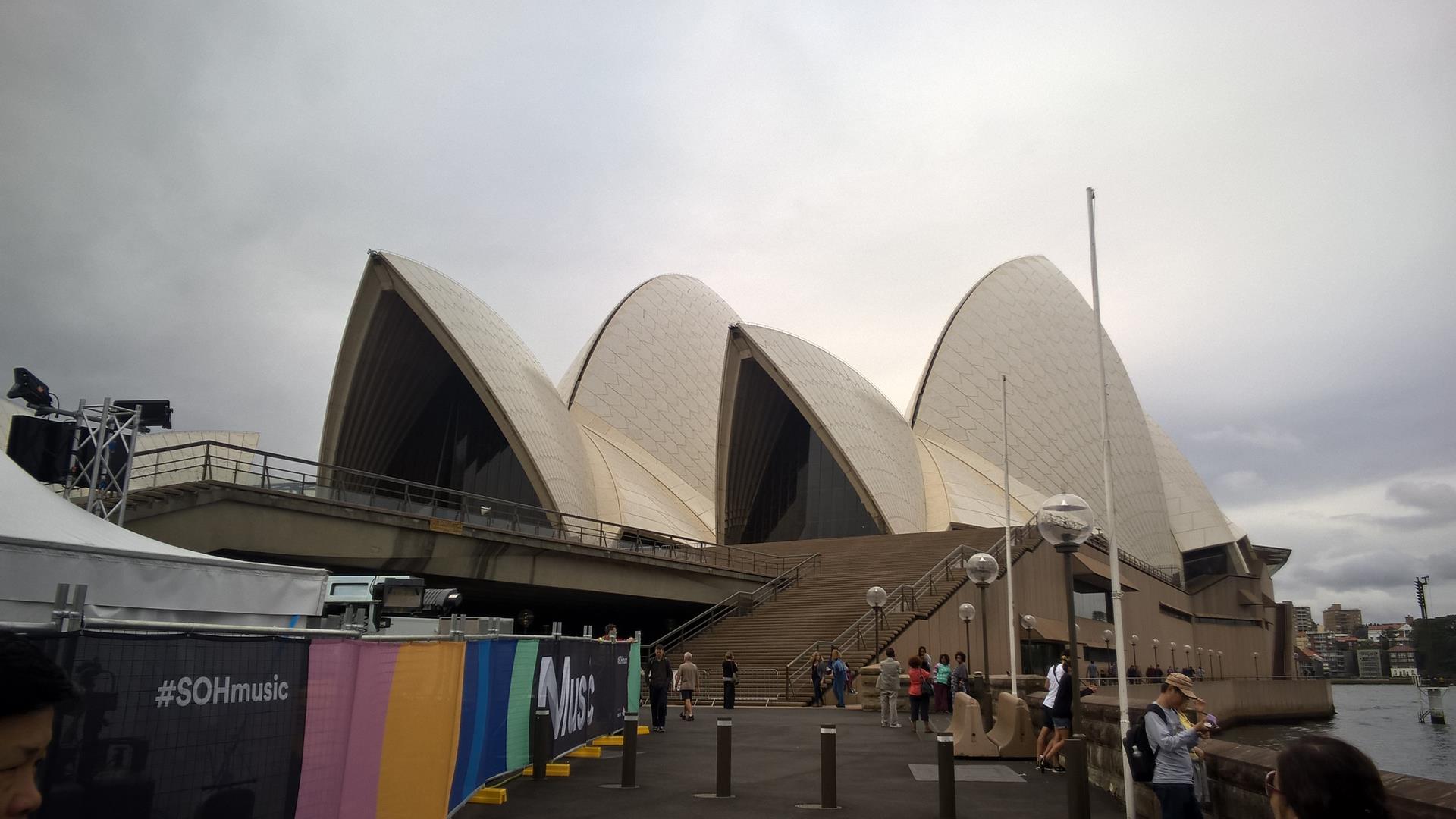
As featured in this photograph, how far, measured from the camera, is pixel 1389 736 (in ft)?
112

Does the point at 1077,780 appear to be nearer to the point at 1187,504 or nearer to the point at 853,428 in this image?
the point at 853,428

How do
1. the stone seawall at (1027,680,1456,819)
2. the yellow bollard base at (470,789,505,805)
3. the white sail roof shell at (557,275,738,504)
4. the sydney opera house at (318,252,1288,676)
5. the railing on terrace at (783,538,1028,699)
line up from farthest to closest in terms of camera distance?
the white sail roof shell at (557,275,738,504), the sydney opera house at (318,252,1288,676), the railing on terrace at (783,538,1028,699), the yellow bollard base at (470,789,505,805), the stone seawall at (1027,680,1456,819)

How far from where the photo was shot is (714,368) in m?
45.4

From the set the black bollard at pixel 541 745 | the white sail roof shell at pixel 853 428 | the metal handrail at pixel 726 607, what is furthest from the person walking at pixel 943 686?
the white sail roof shell at pixel 853 428

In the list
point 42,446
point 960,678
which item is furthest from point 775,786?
point 42,446

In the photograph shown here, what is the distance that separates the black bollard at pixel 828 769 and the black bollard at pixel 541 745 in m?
2.36

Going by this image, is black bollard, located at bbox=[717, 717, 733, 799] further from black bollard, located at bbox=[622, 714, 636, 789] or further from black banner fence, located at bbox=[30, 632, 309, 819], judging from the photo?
black banner fence, located at bbox=[30, 632, 309, 819]

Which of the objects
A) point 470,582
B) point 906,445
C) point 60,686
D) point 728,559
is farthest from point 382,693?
point 906,445

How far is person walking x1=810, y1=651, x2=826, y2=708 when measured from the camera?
19453mm

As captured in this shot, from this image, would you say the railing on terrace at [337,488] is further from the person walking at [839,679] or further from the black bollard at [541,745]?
the black bollard at [541,745]

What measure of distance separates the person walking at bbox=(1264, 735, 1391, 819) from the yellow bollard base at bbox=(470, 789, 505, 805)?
6418 millimetres

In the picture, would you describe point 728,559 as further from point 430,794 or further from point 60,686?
point 60,686

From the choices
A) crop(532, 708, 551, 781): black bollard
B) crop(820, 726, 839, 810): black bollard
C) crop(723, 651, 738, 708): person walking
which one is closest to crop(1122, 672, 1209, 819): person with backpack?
crop(820, 726, 839, 810): black bollard

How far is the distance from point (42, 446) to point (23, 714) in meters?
14.9
